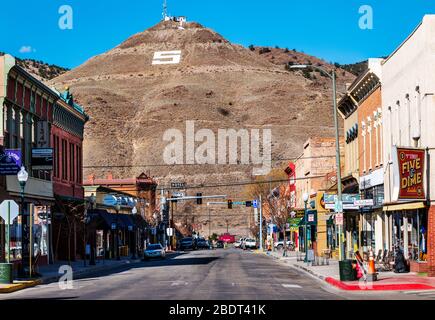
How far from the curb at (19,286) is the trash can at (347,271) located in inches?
479

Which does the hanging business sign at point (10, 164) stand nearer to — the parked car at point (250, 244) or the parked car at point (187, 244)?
the parked car at point (187, 244)

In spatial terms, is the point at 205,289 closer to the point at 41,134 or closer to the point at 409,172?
the point at 409,172

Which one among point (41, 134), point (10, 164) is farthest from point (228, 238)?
point (10, 164)

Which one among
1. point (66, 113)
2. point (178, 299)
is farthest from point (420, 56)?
point (66, 113)

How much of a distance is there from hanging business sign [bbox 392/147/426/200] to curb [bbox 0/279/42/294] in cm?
1500

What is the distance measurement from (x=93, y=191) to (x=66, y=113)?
1841cm

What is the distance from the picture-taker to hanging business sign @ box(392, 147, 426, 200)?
34969 mm

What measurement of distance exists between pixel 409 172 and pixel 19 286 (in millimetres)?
15791

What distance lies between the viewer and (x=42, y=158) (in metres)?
47.4

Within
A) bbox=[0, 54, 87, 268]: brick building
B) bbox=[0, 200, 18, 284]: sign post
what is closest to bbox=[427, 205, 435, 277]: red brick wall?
bbox=[0, 200, 18, 284]: sign post

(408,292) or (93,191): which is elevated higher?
(93,191)

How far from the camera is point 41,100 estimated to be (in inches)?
2092

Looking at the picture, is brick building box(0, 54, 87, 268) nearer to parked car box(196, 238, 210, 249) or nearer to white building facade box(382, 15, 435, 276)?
white building facade box(382, 15, 435, 276)
